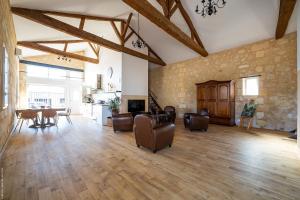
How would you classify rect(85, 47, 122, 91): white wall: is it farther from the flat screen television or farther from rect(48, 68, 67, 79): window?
rect(48, 68, 67, 79): window

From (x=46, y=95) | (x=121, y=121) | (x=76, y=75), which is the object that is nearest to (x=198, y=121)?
(x=121, y=121)

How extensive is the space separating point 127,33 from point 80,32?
108 inches

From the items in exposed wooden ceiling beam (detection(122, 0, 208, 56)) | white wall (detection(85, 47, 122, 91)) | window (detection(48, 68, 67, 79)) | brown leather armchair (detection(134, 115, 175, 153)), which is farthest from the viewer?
window (detection(48, 68, 67, 79))

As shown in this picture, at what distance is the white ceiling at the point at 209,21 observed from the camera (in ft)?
14.2

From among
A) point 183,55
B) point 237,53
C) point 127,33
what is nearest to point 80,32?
point 127,33

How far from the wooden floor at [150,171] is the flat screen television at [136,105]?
3.95 meters

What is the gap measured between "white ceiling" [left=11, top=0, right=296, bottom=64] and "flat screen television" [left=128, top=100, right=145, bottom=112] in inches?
133

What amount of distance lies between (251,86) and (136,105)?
537 centimetres

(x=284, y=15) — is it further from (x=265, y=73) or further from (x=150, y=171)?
(x=150, y=171)

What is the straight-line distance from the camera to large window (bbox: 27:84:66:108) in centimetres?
923

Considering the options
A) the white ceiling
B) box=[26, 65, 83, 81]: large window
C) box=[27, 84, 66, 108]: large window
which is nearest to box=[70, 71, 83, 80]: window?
box=[26, 65, 83, 81]: large window

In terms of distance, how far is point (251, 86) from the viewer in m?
5.89

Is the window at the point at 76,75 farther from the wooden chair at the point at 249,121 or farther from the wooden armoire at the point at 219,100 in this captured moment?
the wooden chair at the point at 249,121

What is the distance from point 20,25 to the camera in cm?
492
